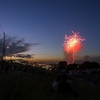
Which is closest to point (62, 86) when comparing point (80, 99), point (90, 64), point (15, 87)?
point (80, 99)

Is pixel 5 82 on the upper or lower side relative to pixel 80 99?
upper

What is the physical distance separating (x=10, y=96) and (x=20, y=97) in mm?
258

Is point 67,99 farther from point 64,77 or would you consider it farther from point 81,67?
point 81,67

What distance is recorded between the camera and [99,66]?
352 feet

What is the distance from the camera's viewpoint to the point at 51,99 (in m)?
5.82

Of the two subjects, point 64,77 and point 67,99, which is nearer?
point 67,99

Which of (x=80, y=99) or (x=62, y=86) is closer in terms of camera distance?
(x=80, y=99)

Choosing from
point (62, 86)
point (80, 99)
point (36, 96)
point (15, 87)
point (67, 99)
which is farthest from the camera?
point (62, 86)

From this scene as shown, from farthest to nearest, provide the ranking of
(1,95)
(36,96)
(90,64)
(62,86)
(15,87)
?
(90,64)
(62,86)
(15,87)
(36,96)
(1,95)

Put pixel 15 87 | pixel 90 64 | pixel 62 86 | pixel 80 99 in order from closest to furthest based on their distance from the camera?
pixel 15 87 < pixel 80 99 < pixel 62 86 < pixel 90 64

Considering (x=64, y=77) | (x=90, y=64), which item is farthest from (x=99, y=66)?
(x=64, y=77)

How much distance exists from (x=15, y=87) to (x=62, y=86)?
10.4ft

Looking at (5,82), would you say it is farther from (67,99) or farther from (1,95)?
(67,99)

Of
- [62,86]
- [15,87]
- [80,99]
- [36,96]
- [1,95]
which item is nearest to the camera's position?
[1,95]
